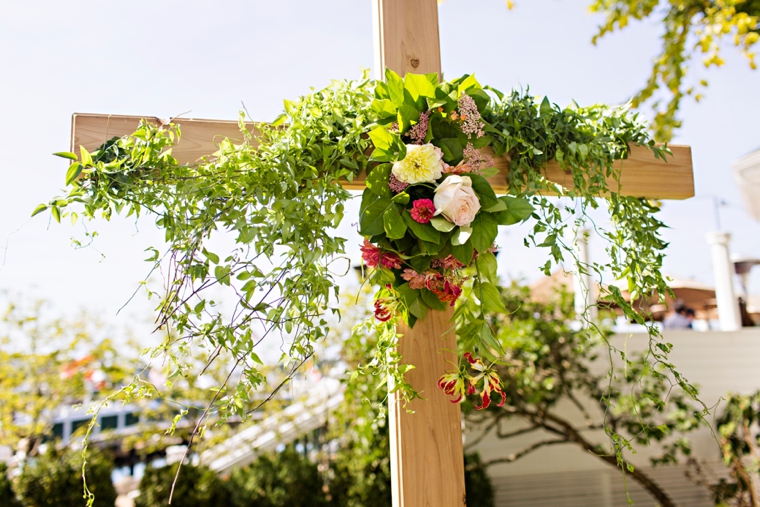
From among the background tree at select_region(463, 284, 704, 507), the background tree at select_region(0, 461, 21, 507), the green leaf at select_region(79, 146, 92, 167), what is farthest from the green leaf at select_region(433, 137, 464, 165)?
the background tree at select_region(0, 461, 21, 507)

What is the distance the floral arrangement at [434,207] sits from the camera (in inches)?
35.9

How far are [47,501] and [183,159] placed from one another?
2.77 metres

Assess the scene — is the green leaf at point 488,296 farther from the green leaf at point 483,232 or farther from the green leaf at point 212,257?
the green leaf at point 212,257

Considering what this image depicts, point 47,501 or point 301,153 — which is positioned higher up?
point 301,153

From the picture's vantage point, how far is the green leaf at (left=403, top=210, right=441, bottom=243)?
917 mm

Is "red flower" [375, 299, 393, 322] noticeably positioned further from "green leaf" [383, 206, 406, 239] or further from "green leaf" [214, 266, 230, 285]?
"green leaf" [214, 266, 230, 285]

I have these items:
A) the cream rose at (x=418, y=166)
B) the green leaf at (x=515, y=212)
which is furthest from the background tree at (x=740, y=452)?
the cream rose at (x=418, y=166)

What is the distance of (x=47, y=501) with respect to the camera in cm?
297

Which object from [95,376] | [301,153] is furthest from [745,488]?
[95,376]

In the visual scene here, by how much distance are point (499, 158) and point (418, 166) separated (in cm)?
28

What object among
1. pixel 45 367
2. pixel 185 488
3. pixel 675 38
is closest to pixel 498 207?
pixel 185 488

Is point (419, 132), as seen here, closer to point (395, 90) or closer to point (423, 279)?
point (395, 90)

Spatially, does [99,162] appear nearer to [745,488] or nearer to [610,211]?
[610,211]

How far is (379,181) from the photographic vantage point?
3.09ft
